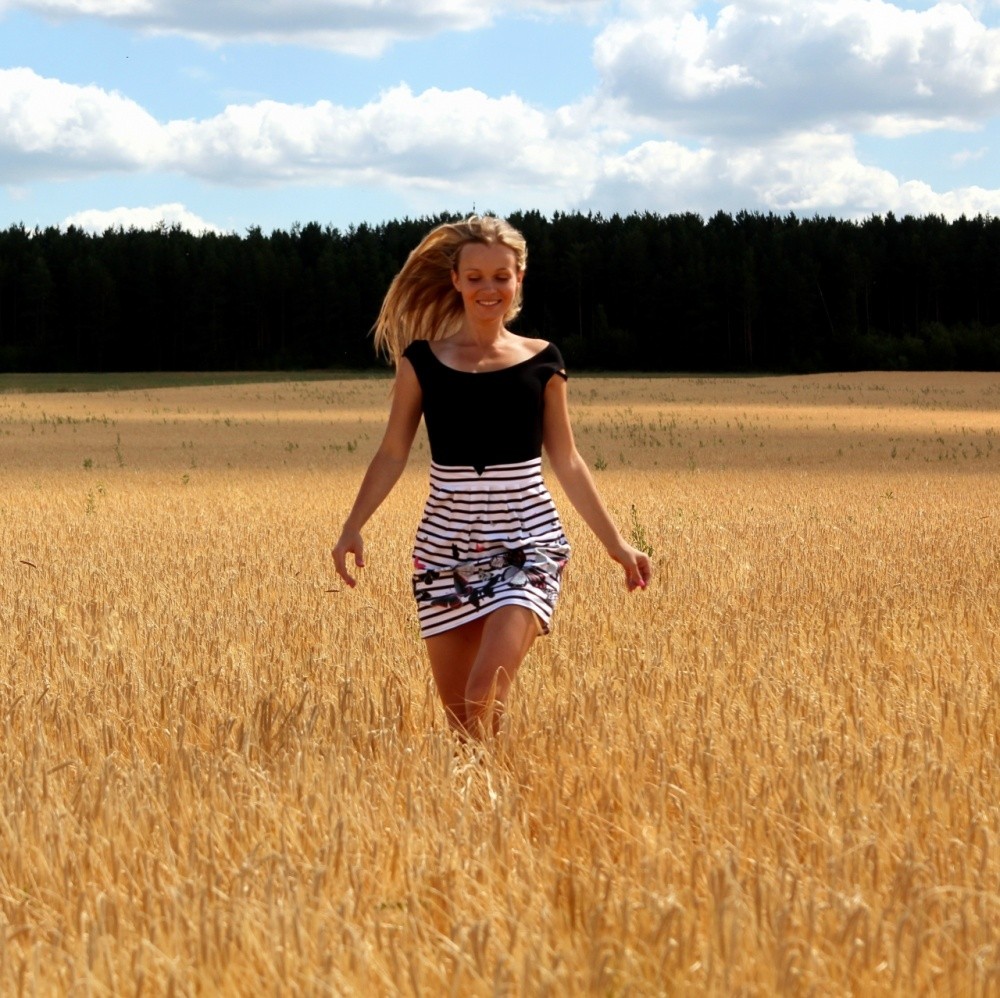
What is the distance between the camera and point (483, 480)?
5426 mm

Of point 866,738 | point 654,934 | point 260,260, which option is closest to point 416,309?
point 866,738

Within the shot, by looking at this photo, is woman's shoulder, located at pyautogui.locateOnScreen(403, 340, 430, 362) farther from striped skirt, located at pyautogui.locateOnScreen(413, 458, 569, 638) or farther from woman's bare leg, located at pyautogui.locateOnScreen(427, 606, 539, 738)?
woman's bare leg, located at pyautogui.locateOnScreen(427, 606, 539, 738)

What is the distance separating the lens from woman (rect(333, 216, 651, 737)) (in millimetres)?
5355

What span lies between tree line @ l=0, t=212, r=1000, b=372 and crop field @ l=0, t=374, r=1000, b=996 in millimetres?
85511

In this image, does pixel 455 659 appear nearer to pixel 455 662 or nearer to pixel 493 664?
pixel 455 662

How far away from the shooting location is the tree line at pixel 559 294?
9675 centimetres

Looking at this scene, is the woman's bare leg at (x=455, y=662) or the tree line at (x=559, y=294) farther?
the tree line at (x=559, y=294)

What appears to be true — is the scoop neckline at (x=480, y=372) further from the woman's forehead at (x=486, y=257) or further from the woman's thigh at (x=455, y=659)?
the woman's thigh at (x=455, y=659)

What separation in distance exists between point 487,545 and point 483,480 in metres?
0.22

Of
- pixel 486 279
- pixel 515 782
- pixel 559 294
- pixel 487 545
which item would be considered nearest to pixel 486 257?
pixel 486 279

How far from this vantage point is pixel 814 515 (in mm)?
→ 15594

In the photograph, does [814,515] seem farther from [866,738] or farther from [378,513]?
[866,738]

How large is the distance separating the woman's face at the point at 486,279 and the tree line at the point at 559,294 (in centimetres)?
9012

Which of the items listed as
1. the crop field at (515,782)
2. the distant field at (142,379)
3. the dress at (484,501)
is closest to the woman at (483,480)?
the dress at (484,501)
